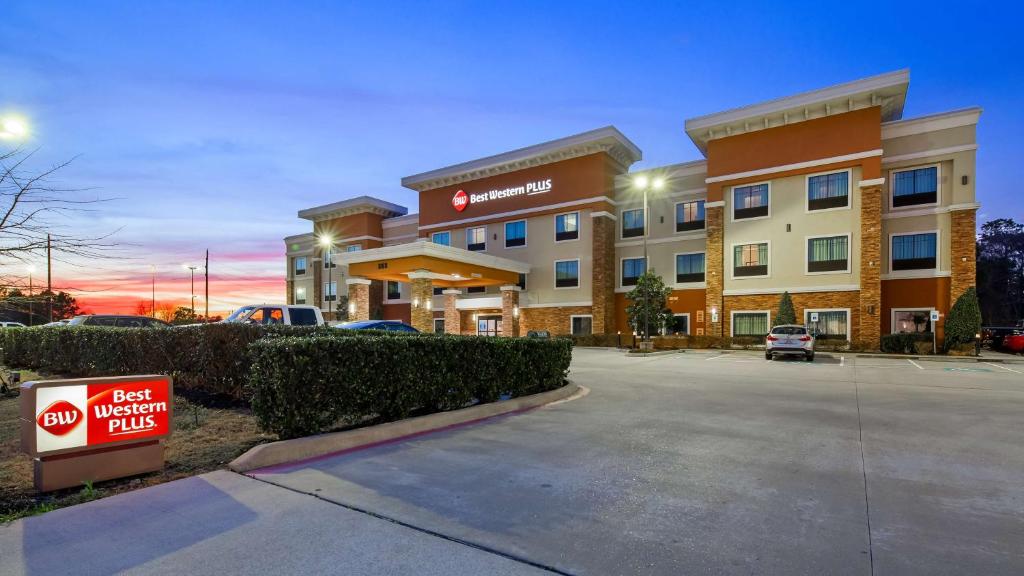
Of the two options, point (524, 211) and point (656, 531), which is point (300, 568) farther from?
point (524, 211)

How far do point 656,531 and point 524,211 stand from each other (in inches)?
1470

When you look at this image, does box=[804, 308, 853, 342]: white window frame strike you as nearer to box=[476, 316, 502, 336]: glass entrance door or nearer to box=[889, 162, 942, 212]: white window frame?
box=[889, 162, 942, 212]: white window frame

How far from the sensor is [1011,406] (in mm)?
9977

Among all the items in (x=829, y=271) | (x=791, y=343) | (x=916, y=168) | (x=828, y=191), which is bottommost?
(x=791, y=343)

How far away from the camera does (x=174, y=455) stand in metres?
6.16

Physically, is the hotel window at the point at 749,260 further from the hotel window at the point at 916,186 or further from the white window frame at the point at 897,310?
the hotel window at the point at 916,186

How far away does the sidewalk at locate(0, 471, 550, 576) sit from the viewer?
132 inches

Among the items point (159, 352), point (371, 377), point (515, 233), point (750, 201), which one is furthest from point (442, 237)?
point (371, 377)

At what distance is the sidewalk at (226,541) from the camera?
336 cm

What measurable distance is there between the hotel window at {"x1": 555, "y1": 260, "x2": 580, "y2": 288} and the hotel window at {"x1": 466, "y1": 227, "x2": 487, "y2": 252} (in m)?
7.28

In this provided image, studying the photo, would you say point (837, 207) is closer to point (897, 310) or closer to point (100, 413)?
point (897, 310)

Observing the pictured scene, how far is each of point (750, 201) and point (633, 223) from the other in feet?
27.7

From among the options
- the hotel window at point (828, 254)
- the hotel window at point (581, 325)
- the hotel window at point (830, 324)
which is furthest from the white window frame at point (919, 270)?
the hotel window at point (581, 325)

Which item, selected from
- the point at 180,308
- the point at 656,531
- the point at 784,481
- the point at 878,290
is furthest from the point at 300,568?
the point at 180,308
